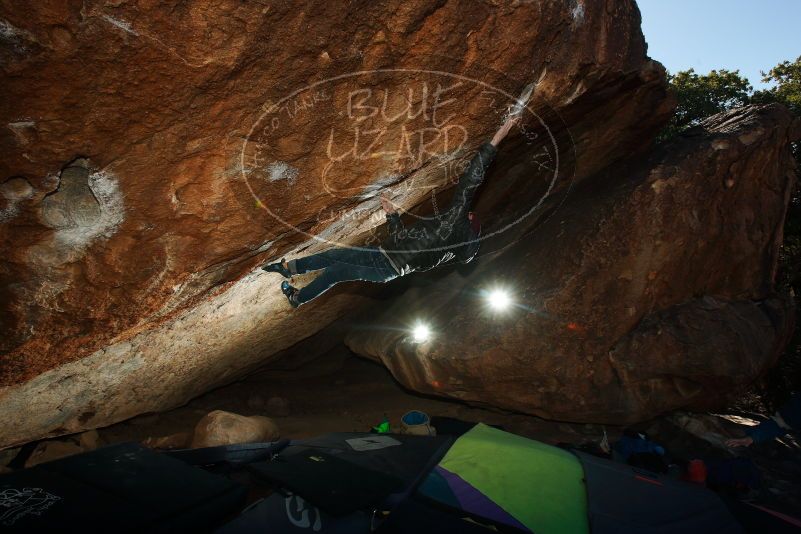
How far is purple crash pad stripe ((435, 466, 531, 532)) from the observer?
7.99ft

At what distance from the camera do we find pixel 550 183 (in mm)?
5938

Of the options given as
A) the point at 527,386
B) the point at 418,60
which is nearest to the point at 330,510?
the point at 418,60

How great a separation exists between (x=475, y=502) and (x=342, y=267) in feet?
8.91

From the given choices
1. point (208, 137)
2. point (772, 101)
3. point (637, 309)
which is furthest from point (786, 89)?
point (208, 137)

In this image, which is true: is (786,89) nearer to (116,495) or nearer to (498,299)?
(498,299)

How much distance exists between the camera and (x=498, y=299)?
5.66m

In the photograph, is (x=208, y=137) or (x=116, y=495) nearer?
(x=116, y=495)

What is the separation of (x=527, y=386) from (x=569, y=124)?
338cm

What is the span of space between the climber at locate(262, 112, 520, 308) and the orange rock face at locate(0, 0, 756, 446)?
216 millimetres

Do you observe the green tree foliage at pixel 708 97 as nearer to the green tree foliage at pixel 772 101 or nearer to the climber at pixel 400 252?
the green tree foliage at pixel 772 101

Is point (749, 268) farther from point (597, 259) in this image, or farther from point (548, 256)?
point (548, 256)

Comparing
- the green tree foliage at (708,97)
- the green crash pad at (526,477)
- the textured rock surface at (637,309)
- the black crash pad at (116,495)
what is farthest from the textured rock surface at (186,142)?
the green tree foliage at (708,97)

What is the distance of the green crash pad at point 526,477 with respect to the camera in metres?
2.54

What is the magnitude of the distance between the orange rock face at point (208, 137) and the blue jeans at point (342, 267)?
0.20 meters
